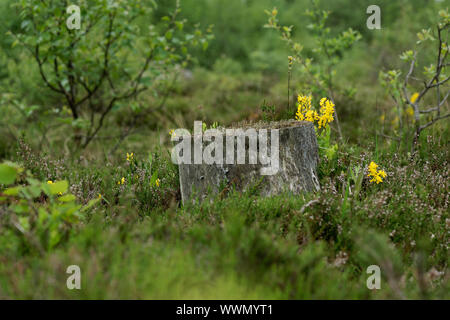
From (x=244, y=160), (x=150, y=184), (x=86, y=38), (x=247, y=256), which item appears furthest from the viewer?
(x=86, y=38)

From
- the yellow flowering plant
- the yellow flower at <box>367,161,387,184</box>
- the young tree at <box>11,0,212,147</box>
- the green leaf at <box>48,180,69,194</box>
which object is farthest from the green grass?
the young tree at <box>11,0,212,147</box>

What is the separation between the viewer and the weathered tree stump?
322cm

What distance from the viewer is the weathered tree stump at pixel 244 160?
10.6 ft

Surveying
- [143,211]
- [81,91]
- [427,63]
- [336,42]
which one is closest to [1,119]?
[81,91]

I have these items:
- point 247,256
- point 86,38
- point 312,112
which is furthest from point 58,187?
point 86,38

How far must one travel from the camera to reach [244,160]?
322 centimetres

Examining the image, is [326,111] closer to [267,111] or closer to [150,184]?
[267,111]

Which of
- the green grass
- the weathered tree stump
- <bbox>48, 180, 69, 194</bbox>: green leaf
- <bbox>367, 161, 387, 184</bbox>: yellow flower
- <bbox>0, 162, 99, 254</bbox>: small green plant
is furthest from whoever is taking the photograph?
<bbox>367, 161, 387, 184</bbox>: yellow flower

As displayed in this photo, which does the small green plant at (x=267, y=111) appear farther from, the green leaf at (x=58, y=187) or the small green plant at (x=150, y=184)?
the green leaf at (x=58, y=187)

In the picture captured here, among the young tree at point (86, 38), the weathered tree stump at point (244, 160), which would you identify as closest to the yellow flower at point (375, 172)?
the weathered tree stump at point (244, 160)

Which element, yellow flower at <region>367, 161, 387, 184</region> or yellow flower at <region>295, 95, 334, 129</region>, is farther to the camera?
yellow flower at <region>295, 95, 334, 129</region>

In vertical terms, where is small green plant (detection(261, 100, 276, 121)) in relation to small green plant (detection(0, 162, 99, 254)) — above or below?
above

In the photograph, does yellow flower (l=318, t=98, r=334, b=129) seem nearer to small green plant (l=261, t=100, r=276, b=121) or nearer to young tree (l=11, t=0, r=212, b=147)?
small green plant (l=261, t=100, r=276, b=121)
